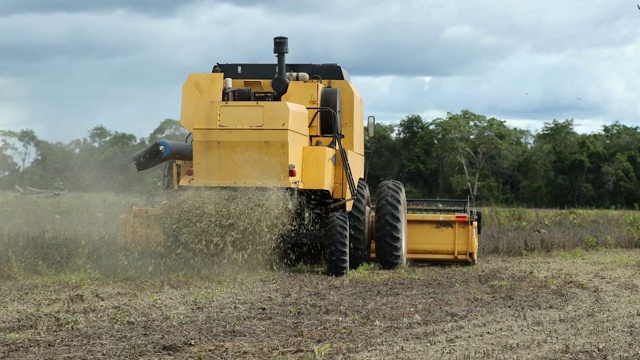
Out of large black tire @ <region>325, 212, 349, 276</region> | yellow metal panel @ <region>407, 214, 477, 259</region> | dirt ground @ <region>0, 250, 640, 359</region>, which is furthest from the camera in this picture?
yellow metal panel @ <region>407, 214, 477, 259</region>

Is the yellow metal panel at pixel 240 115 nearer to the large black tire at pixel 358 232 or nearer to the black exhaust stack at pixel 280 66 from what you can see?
the black exhaust stack at pixel 280 66

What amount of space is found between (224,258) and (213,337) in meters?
4.60

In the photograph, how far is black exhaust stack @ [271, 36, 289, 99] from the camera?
1402cm

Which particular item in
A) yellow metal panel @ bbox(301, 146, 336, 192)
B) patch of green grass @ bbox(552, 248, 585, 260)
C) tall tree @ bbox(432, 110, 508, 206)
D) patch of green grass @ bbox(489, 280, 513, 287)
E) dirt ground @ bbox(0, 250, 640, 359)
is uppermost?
tall tree @ bbox(432, 110, 508, 206)

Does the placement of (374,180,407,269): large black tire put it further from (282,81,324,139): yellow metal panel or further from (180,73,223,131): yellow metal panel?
(180,73,223,131): yellow metal panel

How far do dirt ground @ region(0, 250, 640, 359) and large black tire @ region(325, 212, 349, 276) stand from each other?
0.26 metres

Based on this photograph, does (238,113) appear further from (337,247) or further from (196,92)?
(337,247)

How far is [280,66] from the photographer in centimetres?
1405

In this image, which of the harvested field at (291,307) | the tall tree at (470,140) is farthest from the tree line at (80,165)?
the tall tree at (470,140)

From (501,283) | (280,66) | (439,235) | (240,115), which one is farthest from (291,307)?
(439,235)

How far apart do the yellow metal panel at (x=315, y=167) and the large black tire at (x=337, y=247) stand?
0.62 meters

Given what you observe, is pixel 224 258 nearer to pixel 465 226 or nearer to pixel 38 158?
pixel 465 226

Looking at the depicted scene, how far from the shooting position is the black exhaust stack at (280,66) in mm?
14023

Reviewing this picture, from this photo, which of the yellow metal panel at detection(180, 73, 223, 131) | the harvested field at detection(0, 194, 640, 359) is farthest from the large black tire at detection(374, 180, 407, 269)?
the yellow metal panel at detection(180, 73, 223, 131)
